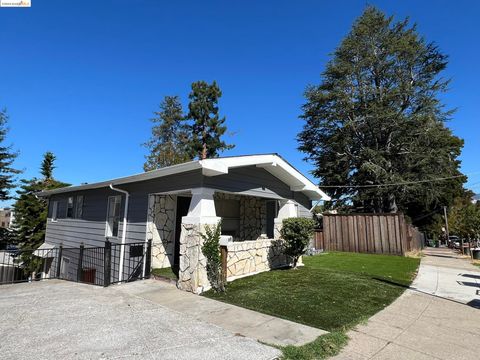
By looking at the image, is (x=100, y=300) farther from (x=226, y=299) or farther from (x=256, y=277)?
(x=256, y=277)

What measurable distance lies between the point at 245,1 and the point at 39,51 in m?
7.96

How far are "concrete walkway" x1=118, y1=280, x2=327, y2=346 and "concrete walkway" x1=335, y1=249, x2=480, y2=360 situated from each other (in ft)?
2.14

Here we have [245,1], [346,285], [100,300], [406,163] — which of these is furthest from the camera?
[406,163]

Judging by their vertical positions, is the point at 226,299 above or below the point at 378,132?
below

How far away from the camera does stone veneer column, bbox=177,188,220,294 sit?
6.23m

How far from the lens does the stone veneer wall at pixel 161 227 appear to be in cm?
814

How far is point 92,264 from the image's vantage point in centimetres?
1038

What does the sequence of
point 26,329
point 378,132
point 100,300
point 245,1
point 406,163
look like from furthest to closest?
1. point 378,132
2. point 406,163
3. point 245,1
4. point 100,300
5. point 26,329

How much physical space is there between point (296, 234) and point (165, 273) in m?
3.91

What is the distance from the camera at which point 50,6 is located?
855cm

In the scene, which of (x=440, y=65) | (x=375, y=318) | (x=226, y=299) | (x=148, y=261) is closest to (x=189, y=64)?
(x=148, y=261)

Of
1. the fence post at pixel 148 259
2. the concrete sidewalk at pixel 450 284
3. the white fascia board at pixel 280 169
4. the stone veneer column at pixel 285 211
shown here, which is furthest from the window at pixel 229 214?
the concrete sidewalk at pixel 450 284

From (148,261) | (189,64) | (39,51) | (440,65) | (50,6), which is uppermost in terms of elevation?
(440,65)

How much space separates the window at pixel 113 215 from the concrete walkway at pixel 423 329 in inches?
337
